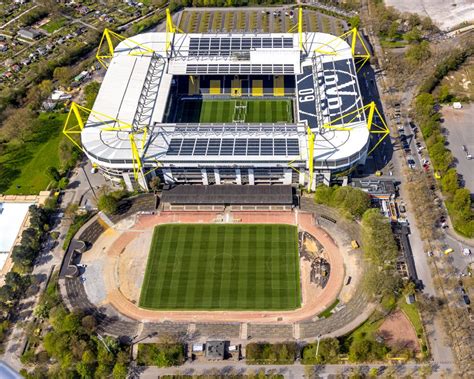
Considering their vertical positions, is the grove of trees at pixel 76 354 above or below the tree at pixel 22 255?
below

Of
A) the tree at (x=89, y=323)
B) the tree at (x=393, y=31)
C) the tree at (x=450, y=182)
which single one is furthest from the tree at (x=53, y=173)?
the tree at (x=393, y=31)

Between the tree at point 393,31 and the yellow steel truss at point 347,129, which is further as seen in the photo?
the tree at point 393,31

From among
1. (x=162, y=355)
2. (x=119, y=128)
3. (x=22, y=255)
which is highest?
(x=119, y=128)

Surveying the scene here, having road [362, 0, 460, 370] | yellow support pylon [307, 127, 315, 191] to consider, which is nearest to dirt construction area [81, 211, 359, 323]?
yellow support pylon [307, 127, 315, 191]

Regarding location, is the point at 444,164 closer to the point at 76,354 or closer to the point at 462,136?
the point at 462,136

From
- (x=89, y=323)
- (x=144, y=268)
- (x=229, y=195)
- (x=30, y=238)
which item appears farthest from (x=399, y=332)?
(x=30, y=238)

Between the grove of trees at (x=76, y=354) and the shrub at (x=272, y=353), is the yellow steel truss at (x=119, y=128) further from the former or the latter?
the shrub at (x=272, y=353)
